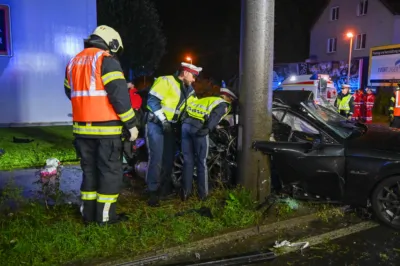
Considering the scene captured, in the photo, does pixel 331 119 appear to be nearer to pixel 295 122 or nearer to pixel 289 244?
pixel 295 122

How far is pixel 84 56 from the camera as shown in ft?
12.6

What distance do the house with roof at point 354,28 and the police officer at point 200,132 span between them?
2805 centimetres

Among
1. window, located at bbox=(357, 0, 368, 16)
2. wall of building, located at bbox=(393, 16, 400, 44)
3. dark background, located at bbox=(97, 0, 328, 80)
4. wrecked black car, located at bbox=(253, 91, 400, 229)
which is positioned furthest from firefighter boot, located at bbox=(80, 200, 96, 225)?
window, located at bbox=(357, 0, 368, 16)

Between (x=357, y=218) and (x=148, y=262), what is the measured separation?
8.55 ft

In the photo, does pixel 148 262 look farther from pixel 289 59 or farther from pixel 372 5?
pixel 289 59

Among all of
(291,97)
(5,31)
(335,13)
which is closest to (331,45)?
(335,13)

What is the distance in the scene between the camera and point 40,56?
40.1 ft

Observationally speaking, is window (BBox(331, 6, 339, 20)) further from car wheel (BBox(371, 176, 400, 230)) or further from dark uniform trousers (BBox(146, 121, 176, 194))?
car wheel (BBox(371, 176, 400, 230))

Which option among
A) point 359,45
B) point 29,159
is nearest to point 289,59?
point 359,45

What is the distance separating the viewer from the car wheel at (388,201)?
432cm

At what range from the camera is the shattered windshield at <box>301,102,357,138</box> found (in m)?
5.02

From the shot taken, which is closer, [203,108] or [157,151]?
[203,108]

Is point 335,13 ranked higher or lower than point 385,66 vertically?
higher

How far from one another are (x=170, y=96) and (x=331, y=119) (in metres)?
2.15
